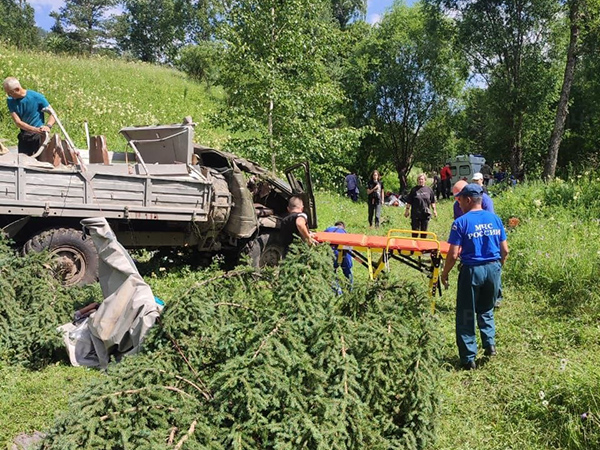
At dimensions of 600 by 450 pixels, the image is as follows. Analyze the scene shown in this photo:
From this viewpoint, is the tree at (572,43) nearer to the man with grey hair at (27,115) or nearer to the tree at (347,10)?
the man with grey hair at (27,115)

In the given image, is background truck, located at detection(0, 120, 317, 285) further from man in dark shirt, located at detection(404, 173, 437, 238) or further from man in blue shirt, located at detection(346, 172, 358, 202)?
man in blue shirt, located at detection(346, 172, 358, 202)

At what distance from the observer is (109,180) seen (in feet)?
21.5

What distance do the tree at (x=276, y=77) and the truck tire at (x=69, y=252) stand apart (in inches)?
257

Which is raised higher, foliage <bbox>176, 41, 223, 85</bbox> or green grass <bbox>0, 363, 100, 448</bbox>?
foliage <bbox>176, 41, 223, 85</bbox>

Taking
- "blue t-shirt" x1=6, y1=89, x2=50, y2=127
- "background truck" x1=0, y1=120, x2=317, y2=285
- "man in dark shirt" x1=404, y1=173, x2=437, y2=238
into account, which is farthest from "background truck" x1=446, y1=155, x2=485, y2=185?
"blue t-shirt" x1=6, y1=89, x2=50, y2=127

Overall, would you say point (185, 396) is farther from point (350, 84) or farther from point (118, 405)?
point (350, 84)

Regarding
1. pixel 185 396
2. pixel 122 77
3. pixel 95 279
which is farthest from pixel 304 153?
pixel 122 77

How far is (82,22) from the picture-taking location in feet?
189

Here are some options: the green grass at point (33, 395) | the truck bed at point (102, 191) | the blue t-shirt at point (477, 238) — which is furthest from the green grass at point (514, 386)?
the truck bed at point (102, 191)

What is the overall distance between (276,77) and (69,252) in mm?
7433

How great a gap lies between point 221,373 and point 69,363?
8.05ft

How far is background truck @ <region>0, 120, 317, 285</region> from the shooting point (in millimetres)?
6082

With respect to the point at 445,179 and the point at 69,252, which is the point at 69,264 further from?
the point at 445,179

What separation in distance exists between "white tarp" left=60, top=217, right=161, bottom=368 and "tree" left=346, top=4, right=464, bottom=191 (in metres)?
21.9
